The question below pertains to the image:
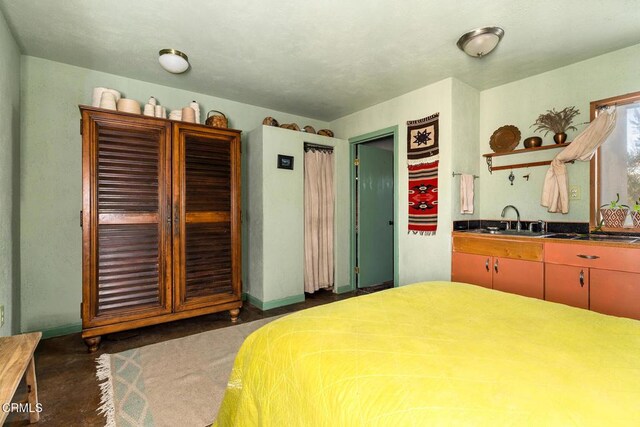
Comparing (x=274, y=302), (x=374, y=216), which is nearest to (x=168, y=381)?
(x=274, y=302)

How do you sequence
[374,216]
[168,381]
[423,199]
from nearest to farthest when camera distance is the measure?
1. [168,381]
2. [423,199]
3. [374,216]

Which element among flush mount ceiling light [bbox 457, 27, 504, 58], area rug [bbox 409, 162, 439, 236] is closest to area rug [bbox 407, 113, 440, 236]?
area rug [bbox 409, 162, 439, 236]

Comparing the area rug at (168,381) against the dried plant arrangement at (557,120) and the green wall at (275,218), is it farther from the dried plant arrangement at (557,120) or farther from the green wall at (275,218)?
the dried plant arrangement at (557,120)

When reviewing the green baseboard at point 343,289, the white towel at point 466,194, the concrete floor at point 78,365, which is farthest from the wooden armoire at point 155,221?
the white towel at point 466,194

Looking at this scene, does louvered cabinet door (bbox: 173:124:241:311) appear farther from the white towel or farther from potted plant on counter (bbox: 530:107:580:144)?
potted plant on counter (bbox: 530:107:580:144)

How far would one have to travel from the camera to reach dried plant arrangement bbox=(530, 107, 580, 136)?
8.86 feet

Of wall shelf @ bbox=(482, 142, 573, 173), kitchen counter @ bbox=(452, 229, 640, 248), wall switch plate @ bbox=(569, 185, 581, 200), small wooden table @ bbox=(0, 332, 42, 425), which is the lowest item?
small wooden table @ bbox=(0, 332, 42, 425)

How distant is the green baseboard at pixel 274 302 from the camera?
11.2 ft

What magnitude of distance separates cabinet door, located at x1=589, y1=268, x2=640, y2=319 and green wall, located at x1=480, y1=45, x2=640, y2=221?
77cm

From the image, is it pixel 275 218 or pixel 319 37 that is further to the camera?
pixel 275 218

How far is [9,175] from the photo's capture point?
2.20 metres

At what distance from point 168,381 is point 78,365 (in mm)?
796

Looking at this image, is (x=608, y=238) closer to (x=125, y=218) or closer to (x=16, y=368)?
(x=16, y=368)

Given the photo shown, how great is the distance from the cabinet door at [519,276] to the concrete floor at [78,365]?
2155 millimetres
